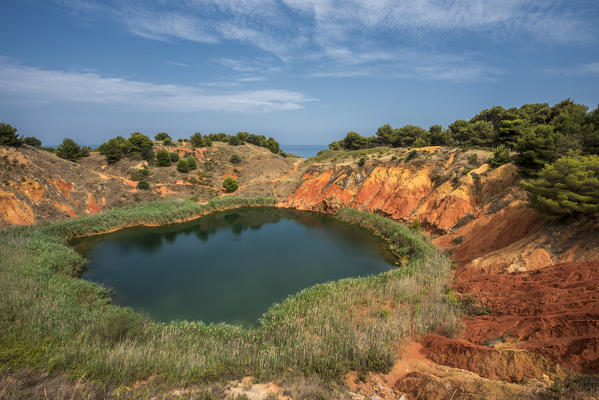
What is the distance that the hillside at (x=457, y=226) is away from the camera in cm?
680

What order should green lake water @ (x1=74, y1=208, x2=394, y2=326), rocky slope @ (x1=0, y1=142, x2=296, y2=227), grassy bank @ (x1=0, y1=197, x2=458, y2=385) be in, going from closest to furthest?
grassy bank @ (x1=0, y1=197, x2=458, y2=385)
green lake water @ (x1=74, y1=208, x2=394, y2=326)
rocky slope @ (x1=0, y1=142, x2=296, y2=227)

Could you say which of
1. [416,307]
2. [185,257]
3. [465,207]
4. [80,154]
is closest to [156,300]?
[185,257]

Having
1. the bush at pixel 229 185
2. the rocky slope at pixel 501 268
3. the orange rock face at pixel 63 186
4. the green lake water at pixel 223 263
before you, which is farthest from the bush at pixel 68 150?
the rocky slope at pixel 501 268

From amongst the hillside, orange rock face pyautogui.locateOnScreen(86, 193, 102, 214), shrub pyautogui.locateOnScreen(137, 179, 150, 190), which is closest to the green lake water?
the hillside

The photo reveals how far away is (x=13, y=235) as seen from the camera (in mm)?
18734

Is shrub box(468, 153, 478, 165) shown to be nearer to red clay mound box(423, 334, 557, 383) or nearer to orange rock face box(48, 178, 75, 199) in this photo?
red clay mound box(423, 334, 557, 383)

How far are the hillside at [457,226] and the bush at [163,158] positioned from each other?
1311mm

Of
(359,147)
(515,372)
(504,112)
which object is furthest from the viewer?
(359,147)

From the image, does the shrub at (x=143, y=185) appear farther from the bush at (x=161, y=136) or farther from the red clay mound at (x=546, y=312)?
the red clay mound at (x=546, y=312)

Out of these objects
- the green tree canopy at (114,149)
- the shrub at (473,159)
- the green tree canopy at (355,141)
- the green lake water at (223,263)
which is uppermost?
the green tree canopy at (355,141)

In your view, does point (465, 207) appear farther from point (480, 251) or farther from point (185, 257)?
point (185, 257)

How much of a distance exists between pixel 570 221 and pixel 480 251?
458 cm

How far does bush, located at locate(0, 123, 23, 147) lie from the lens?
2836cm

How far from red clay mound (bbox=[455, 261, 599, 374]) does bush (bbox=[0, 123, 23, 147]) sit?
42.9 metres
